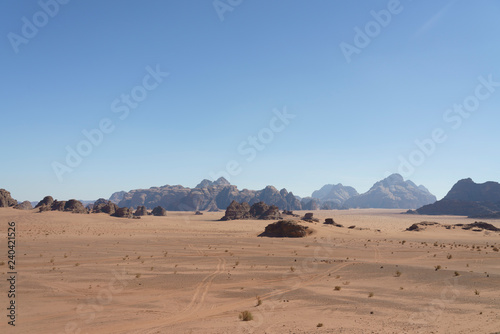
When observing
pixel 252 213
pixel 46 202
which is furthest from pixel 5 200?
pixel 252 213

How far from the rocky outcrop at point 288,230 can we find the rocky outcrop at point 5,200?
63.4 meters

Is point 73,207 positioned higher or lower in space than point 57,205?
lower

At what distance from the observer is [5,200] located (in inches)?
2699

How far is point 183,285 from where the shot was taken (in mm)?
15797

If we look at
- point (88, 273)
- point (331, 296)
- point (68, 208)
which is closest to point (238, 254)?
point (88, 273)

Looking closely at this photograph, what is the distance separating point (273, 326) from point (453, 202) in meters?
162

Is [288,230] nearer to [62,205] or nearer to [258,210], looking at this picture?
[258,210]

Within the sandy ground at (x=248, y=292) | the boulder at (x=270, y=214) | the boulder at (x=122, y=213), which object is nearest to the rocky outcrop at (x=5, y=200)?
the boulder at (x=122, y=213)

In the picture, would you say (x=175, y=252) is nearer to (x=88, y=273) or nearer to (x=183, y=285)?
(x=88, y=273)

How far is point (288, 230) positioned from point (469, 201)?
136 metres

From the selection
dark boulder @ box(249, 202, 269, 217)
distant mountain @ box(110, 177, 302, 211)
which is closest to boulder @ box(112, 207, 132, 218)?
dark boulder @ box(249, 202, 269, 217)

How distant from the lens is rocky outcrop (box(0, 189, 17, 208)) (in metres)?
67.7

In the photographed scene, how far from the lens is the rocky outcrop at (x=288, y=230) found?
40344mm

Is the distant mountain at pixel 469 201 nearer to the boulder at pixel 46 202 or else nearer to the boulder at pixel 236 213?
the boulder at pixel 236 213
